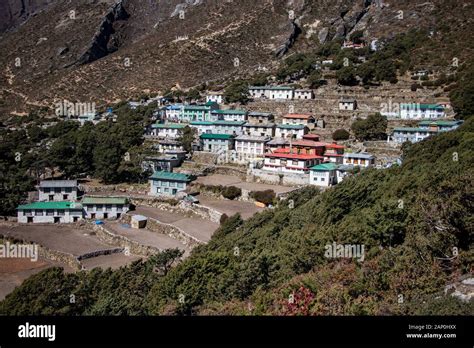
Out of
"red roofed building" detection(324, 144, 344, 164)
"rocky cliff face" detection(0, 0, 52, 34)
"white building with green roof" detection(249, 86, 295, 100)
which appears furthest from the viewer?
"rocky cliff face" detection(0, 0, 52, 34)

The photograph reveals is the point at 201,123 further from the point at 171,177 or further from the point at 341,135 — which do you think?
the point at 341,135

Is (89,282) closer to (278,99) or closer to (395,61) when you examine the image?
(278,99)

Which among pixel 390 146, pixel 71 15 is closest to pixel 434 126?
pixel 390 146

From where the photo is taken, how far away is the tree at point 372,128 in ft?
153

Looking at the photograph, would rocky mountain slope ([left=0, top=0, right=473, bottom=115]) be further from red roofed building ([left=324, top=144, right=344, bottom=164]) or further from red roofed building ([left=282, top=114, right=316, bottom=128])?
red roofed building ([left=324, top=144, right=344, bottom=164])

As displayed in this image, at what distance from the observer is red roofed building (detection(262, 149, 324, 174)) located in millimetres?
41844

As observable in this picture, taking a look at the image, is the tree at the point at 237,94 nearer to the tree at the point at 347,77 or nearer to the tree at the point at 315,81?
the tree at the point at 315,81

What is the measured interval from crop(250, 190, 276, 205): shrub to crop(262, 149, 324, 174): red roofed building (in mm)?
5295

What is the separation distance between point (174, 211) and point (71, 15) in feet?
332

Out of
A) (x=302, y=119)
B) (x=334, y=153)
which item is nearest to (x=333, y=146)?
(x=334, y=153)

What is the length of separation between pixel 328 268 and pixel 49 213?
3125 centimetres

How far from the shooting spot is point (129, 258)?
31.7 m

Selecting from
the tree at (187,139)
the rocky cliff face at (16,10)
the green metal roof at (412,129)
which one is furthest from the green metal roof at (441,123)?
the rocky cliff face at (16,10)

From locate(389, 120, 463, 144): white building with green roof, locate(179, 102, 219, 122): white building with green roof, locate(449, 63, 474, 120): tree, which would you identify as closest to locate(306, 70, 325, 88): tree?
locate(179, 102, 219, 122): white building with green roof
